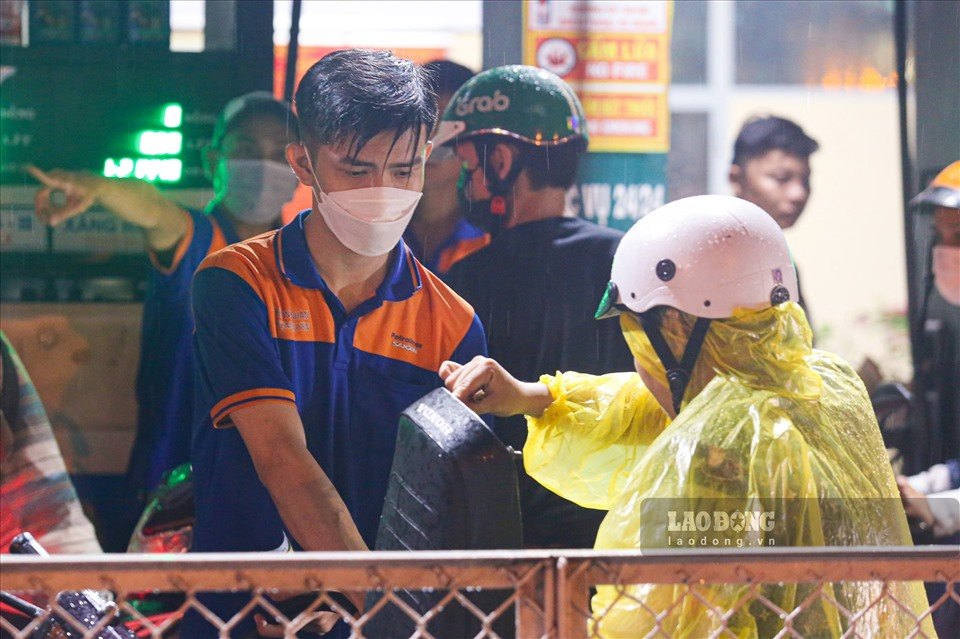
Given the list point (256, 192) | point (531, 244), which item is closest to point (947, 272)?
point (531, 244)

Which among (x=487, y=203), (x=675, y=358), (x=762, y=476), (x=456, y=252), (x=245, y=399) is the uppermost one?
(x=487, y=203)

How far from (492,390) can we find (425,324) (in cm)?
22

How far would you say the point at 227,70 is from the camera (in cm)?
227

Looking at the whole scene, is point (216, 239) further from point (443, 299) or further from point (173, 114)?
point (443, 299)

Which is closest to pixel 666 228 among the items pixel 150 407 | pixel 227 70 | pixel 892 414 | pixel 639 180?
pixel 639 180

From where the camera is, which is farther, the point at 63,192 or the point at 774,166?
the point at 774,166

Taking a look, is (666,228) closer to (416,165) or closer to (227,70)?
(416,165)

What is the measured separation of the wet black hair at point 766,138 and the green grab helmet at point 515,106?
363 mm

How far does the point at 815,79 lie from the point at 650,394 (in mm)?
815

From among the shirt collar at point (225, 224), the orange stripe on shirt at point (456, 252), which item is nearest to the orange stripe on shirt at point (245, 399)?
the shirt collar at point (225, 224)

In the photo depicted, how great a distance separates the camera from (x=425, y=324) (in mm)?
2334

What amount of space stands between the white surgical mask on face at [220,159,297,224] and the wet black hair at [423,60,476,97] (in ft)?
1.28

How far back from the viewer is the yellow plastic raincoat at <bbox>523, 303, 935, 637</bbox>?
1.92 metres

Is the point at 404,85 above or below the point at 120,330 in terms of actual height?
above
